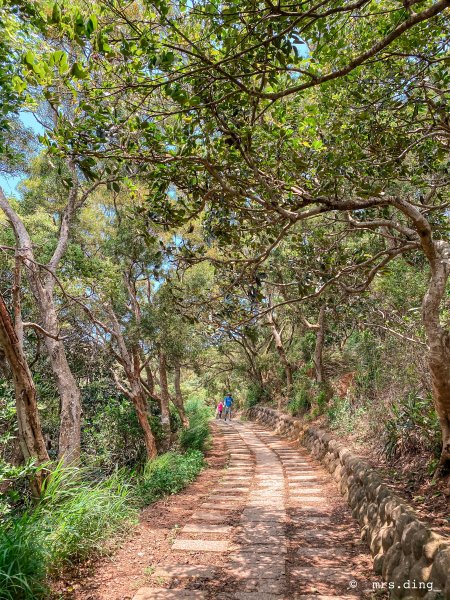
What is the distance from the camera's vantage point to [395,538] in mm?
3816

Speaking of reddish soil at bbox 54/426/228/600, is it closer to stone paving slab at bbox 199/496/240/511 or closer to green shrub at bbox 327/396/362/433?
stone paving slab at bbox 199/496/240/511

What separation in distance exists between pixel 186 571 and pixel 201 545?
0.73m

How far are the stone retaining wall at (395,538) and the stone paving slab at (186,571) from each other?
161cm

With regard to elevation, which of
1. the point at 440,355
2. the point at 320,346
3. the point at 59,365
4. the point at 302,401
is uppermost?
the point at 320,346

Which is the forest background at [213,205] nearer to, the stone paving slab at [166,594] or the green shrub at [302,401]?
the stone paving slab at [166,594]

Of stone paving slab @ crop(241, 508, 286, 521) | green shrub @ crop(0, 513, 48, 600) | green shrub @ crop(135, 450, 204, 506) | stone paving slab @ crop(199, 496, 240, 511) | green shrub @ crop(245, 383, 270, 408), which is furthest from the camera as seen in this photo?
green shrub @ crop(245, 383, 270, 408)

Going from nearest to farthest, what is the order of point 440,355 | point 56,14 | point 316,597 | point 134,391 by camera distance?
point 56,14 < point 316,597 < point 440,355 < point 134,391

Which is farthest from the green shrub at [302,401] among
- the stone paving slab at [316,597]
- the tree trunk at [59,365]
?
the stone paving slab at [316,597]

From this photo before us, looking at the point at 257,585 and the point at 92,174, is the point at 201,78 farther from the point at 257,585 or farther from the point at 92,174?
the point at 257,585

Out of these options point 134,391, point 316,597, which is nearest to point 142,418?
point 134,391

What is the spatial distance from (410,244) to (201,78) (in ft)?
9.78

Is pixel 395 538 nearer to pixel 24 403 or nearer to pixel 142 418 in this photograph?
pixel 24 403

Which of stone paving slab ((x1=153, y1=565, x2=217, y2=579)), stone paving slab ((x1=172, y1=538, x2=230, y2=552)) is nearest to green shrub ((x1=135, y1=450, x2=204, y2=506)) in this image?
→ stone paving slab ((x1=172, y1=538, x2=230, y2=552))

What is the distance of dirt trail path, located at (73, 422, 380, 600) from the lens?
358cm
